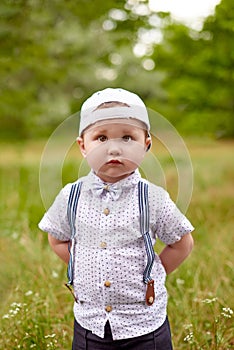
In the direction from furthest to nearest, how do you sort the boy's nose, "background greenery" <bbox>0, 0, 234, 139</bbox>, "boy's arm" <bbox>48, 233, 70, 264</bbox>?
1. "background greenery" <bbox>0, 0, 234, 139</bbox>
2. "boy's arm" <bbox>48, 233, 70, 264</bbox>
3. the boy's nose

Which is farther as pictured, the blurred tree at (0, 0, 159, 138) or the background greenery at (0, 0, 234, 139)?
the background greenery at (0, 0, 234, 139)

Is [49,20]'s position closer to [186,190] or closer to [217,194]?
[217,194]

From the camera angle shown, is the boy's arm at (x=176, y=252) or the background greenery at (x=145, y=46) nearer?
the boy's arm at (x=176, y=252)

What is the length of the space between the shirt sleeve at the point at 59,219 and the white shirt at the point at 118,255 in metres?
0.08

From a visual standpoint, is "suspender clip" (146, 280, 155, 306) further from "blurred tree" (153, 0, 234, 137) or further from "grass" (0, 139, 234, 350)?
"blurred tree" (153, 0, 234, 137)

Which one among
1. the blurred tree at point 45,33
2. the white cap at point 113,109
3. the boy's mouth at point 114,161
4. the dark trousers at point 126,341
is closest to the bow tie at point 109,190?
the boy's mouth at point 114,161

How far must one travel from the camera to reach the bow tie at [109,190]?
6.56ft

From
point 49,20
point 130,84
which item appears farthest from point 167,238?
point 130,84

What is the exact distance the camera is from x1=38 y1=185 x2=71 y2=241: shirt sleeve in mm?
2105

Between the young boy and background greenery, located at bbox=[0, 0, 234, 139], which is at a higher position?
background greenery, located at bbox=[0, 0, 234, 139]

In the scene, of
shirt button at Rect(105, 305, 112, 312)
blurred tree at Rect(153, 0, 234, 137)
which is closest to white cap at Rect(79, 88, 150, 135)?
shirt button at Rect(105, 305, 112, 312)

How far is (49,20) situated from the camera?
32.6 ft

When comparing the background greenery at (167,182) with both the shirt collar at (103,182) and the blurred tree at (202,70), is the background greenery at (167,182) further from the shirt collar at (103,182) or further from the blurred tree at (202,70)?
the shirt collar at (103,182)

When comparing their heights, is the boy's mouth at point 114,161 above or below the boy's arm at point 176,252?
above
